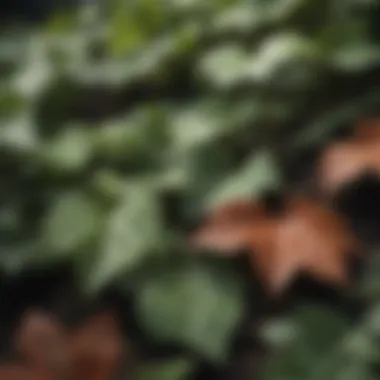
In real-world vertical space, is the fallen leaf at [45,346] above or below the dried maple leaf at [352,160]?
below

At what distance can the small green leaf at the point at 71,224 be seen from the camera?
88cm

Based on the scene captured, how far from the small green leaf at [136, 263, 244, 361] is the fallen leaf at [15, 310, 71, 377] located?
83 millimetres

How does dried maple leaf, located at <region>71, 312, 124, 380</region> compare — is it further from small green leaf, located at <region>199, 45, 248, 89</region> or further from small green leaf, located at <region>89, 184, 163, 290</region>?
small green leaf, located at <region>199, 45, 248, 89</region>

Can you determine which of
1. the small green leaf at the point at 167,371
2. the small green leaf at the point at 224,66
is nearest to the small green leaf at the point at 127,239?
the small green leaf at the point at 167,371

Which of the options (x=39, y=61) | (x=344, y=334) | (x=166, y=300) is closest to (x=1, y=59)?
(x=39, y=61)

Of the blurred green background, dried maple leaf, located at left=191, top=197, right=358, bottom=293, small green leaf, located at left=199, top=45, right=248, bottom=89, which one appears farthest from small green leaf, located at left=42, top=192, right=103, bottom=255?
small green leaf, located at left=199, top=45, right=248, bottom=89

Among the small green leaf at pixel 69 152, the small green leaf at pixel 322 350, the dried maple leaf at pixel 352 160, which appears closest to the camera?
the small green leaf at pixel 322 350

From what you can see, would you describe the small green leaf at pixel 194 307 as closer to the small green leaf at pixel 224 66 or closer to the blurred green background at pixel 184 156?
the blurred green background at pixel 184 156

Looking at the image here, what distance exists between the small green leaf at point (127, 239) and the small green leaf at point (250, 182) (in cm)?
7

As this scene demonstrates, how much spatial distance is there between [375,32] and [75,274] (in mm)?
495

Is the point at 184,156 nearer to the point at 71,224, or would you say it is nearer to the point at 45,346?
the point at 71,224

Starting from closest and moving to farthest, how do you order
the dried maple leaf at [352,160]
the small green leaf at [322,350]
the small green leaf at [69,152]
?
the small green leaf at [322,350] → the dried maple leaf at [352,160] → the small green leaf at [69,152]

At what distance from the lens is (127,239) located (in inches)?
33.3

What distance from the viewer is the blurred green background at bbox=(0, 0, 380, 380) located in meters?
0.79
